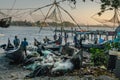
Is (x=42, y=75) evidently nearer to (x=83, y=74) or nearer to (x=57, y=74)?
(x=57, y=74)

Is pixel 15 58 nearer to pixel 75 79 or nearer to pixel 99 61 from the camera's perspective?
pixel 99 61

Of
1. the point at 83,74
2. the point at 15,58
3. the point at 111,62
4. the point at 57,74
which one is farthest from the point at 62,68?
the point at 15,58

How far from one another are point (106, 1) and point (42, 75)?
5.27 meters

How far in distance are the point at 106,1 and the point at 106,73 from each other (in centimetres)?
430

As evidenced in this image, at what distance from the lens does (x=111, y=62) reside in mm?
15812

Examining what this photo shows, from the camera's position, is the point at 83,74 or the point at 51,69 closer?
the point at 83,74


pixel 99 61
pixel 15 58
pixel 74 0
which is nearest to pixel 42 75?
pixel 99 61

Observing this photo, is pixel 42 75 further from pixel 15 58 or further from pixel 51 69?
pixel 15 58

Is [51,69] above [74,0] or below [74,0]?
→ below

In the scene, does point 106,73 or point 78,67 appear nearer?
point 106,73

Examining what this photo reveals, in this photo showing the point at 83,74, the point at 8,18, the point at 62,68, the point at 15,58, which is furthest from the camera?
the point at 15,58

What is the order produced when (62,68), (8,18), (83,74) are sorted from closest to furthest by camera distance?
(8,18)
(83,74)
(62,68)

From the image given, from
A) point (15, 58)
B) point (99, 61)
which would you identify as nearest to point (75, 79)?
point (99, 61)

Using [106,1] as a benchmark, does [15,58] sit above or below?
below
